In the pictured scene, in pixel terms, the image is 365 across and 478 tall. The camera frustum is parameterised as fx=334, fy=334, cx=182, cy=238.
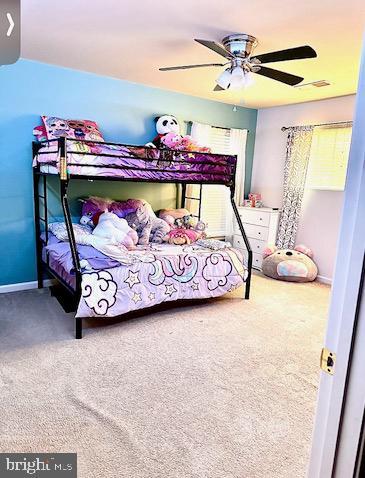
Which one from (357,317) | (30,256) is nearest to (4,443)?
(357,317)

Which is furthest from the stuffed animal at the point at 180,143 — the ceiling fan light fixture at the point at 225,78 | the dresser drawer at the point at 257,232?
the dresser drawer at the point at 257,232

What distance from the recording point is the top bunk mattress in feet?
9.36

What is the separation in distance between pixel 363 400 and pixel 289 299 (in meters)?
3.21

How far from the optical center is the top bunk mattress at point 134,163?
112 inches

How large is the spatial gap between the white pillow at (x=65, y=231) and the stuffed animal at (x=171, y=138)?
1124mm

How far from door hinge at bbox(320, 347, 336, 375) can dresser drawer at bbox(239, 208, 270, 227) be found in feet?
13.4

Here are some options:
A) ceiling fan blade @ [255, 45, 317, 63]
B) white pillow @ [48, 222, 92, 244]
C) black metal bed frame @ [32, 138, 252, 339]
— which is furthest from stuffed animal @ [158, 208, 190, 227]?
ceiling fan blade @ [255, 45, 317, 63]

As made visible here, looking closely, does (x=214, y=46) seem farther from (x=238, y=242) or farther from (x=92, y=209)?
(x=238, y=242)

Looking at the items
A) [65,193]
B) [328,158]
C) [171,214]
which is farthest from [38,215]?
[328,158]

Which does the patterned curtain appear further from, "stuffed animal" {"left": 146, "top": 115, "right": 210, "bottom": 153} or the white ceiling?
Answer: "stuffed animal" {"left": 146, "top": 115, "right": 210, "bottom": 153}

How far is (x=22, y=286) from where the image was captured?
3.65m

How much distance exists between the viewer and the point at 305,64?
299 cm

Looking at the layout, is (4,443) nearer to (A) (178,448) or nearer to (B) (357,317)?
(A) (178,448)

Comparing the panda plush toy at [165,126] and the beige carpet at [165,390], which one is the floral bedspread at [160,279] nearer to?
the beige carpet at [165,390]
